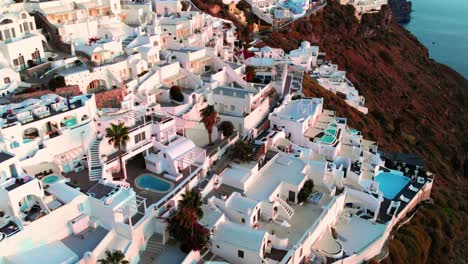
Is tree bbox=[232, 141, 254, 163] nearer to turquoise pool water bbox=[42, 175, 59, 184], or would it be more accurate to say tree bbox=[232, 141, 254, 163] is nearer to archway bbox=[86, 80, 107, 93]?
turquoise pool water bbox=[42, 175, 59, 184]

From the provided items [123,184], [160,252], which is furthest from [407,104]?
[160,252]

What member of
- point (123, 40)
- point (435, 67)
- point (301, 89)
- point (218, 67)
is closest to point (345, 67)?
point (435, 67)

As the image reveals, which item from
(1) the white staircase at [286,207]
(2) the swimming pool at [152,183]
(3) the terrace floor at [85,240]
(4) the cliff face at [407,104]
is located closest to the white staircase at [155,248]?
(3) the terrace floor at [85,240]

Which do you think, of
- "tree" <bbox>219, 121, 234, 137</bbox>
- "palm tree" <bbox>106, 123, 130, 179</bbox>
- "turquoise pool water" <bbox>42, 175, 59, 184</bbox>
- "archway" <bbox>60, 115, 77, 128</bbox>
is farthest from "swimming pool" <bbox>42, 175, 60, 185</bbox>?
"tree" <bbox>219, 121, 234, 137</bbox>

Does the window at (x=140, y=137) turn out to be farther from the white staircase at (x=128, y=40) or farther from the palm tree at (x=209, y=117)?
the white staircase at (x=128, y=40)

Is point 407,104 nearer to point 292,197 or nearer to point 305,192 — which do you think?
point 305,192
